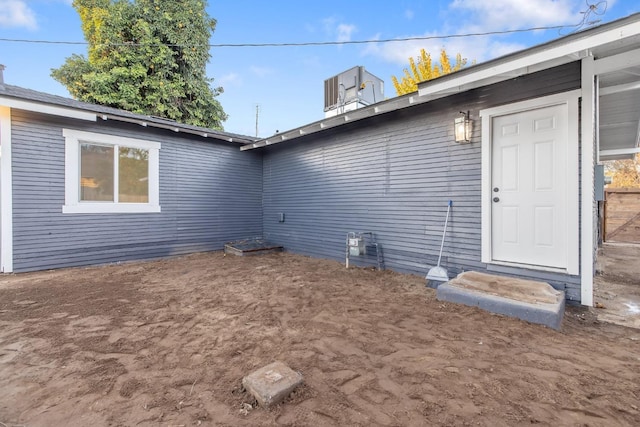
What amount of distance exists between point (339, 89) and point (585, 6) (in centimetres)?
493

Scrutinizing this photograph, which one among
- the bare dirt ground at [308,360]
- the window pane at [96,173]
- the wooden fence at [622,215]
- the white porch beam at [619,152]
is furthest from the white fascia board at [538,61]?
the wooden fence at [622,215]

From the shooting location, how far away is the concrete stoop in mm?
2592

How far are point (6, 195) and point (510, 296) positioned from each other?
24.1ft

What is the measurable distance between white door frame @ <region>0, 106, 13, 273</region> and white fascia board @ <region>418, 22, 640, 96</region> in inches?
256

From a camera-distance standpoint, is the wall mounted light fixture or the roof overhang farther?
the roof overhang

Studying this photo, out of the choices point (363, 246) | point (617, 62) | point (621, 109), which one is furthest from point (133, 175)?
point (621, 109)

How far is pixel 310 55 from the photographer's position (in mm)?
8734

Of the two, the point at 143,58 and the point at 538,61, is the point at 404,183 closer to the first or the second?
the point at 538,61

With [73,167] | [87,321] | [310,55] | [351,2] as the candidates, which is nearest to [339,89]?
[310,55]

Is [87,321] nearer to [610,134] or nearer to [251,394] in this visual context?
[251,394]

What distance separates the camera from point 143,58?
12.0 m

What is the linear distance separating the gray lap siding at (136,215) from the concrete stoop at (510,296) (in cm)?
550

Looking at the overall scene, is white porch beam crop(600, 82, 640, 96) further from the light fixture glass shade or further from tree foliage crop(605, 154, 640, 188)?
tree foliage crop(605, 154, 640, 188)

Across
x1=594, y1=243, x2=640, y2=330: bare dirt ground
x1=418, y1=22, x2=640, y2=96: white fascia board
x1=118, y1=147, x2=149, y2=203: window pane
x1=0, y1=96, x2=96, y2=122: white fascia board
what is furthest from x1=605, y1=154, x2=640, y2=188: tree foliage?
x1=0, y1=96, x2=96, y2=122: white fascia board
